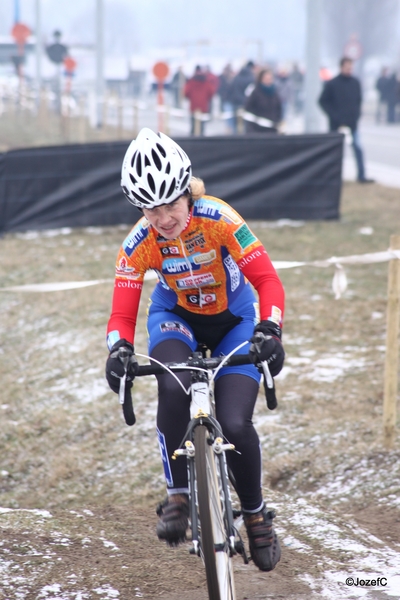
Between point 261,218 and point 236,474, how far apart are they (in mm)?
9936

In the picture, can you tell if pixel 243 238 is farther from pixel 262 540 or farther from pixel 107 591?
pixel 107 591

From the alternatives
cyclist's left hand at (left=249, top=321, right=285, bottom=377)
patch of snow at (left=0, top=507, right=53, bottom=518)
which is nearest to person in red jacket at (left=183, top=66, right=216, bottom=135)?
patch of snow at (left=0, top=507, right=53, bottom=518)

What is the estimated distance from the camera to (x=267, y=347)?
11.5 feet

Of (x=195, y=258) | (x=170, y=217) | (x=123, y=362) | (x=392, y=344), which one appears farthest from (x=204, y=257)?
(x=392, y=344)

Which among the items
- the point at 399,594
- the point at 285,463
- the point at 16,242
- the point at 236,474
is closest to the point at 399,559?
the point at 399,594

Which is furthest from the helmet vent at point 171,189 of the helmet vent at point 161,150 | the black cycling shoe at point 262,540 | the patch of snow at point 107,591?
the patch of snow at point 107,591

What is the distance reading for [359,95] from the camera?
16094mm

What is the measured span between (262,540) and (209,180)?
9845 mm

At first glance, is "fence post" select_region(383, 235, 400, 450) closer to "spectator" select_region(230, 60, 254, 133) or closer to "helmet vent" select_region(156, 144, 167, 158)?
"helmet vent" select_region(156, 144, 167, 158)

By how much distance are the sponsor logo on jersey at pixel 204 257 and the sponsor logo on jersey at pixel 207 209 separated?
0.17 meters

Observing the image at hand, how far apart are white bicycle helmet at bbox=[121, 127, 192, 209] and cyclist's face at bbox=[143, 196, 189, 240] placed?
0.19ft

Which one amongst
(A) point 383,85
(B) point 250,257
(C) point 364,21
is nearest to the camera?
(B) point 250,257

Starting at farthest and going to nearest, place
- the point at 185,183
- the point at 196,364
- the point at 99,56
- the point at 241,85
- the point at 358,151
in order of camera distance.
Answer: the point at 99,56, the point at 241,85, the point at 358,151, the point at 185,183, the point at 196,364

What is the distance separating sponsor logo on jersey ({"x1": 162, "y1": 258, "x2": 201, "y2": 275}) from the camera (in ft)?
13.3
